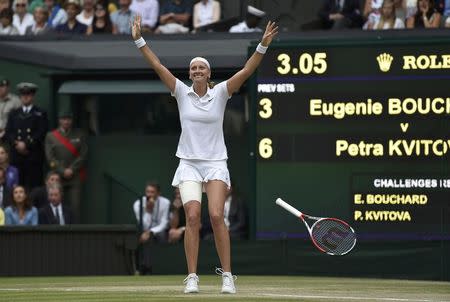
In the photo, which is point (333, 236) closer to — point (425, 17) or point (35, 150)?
point (425, 17)

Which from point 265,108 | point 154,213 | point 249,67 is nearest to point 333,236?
point 249,67

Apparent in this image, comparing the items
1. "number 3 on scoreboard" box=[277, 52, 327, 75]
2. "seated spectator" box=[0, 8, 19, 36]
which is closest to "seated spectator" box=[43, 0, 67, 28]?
"seated spectator" box=[0, 8, 19, 36]

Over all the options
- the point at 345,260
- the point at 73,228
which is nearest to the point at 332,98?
the point at 345,260

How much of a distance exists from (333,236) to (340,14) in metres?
8.14

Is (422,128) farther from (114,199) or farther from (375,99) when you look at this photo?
(114,199)

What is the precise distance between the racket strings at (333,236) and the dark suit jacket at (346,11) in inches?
319

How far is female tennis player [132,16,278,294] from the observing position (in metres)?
11.3

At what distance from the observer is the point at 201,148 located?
37.3 ft

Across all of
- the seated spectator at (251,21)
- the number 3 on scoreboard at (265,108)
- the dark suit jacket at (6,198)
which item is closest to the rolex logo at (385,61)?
the number 3 on scoreboard at (265,108)

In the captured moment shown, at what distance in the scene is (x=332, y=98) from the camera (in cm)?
1706

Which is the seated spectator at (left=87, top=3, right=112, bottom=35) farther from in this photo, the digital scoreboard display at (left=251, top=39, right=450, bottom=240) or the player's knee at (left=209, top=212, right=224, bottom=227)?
the player's knee at (left=209, top=212, right=224, bottom=227)

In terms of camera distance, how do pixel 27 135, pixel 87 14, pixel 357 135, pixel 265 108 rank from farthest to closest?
pixel 87 14 < pixel 27 135 < pixel 265 108 < pixel 357 135

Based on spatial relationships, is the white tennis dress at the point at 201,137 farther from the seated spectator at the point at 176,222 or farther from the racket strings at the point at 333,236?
the seated spectator at the point at 176,222

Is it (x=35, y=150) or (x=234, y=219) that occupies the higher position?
(x=35, y=150)
